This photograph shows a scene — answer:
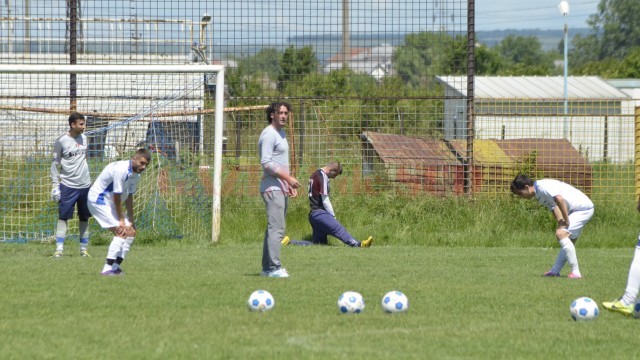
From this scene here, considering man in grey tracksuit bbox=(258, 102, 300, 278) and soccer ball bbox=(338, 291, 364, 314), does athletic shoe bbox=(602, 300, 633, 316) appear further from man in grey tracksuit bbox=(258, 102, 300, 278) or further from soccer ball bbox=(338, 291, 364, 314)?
man in grey tracksuit bbox=(258, 102, 300, 278)

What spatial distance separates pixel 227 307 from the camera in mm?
9242

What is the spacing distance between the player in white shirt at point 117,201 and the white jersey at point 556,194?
4.50 meters

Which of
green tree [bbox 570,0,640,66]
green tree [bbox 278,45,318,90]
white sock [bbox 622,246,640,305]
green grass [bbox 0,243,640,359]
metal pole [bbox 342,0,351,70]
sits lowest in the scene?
green grass [bbox 0,243,640,359]

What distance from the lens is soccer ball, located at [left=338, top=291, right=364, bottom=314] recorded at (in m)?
8.99

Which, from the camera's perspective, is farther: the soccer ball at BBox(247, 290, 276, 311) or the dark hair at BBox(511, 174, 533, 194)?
the dark hair at BBox(511, 174, 533, 194)

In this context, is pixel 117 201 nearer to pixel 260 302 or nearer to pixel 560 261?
pixel 260 302

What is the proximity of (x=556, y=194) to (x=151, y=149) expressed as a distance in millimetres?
7403

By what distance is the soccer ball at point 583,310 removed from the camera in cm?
883

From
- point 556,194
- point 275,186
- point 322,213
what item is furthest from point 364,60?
point 275,186

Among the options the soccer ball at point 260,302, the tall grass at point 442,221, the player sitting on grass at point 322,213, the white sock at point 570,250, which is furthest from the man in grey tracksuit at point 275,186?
the tall grass at point 442,221

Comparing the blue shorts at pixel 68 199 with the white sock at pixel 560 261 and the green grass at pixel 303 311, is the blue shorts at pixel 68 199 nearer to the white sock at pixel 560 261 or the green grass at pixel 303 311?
the green grass at pixel 303 311

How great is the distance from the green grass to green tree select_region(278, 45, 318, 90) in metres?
6.47

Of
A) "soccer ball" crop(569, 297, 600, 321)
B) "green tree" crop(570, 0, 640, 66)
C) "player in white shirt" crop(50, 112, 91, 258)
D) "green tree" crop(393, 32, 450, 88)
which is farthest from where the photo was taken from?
"green tree" crop(570, 0, 640, 66)

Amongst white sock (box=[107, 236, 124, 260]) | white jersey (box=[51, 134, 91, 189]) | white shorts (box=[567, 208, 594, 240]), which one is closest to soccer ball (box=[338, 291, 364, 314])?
white sock (box=[107, 236, 124, 260])
